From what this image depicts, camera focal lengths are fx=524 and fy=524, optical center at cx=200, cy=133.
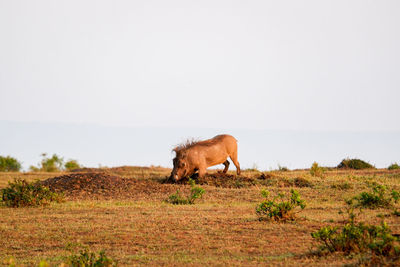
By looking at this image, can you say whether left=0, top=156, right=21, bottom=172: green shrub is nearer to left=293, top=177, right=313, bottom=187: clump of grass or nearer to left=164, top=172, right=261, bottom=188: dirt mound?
left=164, top=172, right=261, bottom=188: dirt mound

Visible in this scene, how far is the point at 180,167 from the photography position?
18.3 meters

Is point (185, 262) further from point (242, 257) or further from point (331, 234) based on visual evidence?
point (331, 234)

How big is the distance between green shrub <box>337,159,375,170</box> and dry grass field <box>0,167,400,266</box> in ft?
32.5

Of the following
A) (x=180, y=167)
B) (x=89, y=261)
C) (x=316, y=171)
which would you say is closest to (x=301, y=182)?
(x=316, y=171)

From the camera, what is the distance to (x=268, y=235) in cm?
898

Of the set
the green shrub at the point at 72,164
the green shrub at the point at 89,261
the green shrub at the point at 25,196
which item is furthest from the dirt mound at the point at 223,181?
the green shrub at the point at 72,164

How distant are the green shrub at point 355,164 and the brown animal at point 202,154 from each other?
7.87 metres

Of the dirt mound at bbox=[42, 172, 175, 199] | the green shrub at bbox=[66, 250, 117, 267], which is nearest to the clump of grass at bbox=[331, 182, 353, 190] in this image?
the dirt mound at bbox=[42, 172, 175, 199]

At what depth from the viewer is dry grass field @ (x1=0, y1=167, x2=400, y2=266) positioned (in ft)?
24.5

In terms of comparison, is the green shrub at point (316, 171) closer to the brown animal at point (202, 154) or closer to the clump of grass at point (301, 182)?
the clump of grass at point (301, 182)

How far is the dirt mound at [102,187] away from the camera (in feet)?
50.7

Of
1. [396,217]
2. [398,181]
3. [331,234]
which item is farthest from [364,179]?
[331,234]

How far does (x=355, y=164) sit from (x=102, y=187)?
14.3 meters

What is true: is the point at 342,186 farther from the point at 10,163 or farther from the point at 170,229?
the point at 10,163
